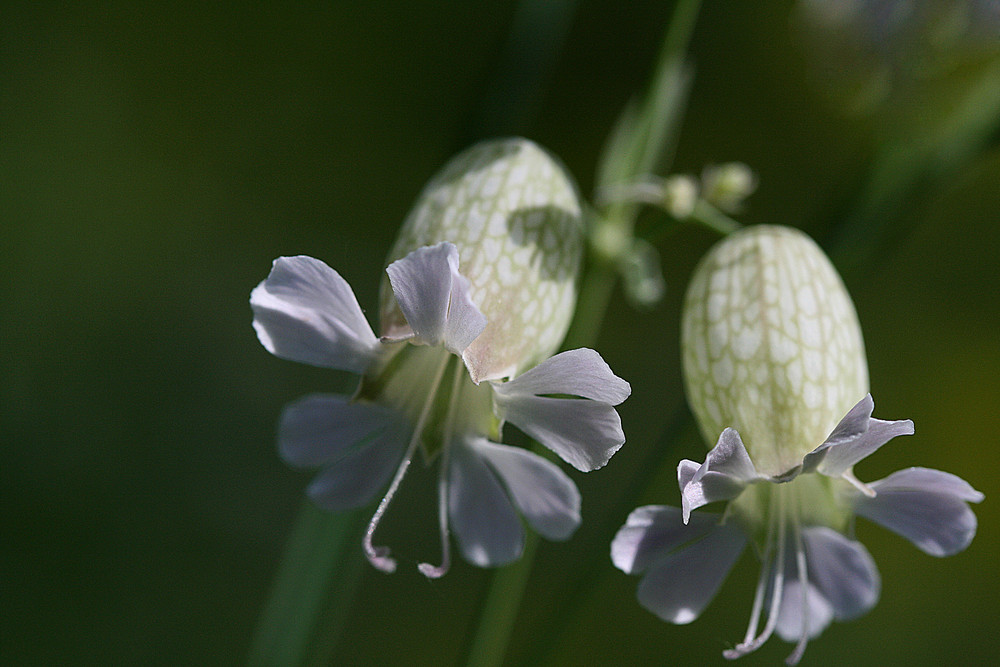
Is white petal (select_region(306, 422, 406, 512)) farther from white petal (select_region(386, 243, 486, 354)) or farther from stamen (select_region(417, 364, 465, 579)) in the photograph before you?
white petal (select_region(386, 243, 486, 354))

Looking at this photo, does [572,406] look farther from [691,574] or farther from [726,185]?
[726,185]

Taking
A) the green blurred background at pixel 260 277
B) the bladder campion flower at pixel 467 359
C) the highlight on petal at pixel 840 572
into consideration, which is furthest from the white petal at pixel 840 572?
the green blurred background at pixel 260 277

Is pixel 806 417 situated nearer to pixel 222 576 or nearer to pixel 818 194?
pixel 818 194

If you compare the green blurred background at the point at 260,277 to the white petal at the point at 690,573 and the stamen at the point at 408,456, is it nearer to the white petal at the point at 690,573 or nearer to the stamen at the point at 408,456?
the white petal at the point at 690,573

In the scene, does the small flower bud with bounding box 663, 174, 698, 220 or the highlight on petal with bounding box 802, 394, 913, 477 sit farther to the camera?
the small flower bud with bounding box 663, 174, 698, 220

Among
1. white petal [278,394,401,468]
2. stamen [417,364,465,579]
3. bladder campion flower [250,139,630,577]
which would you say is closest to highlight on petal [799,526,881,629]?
bladder campion flower [250,139,630,577]

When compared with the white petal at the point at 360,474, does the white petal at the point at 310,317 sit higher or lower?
higher
